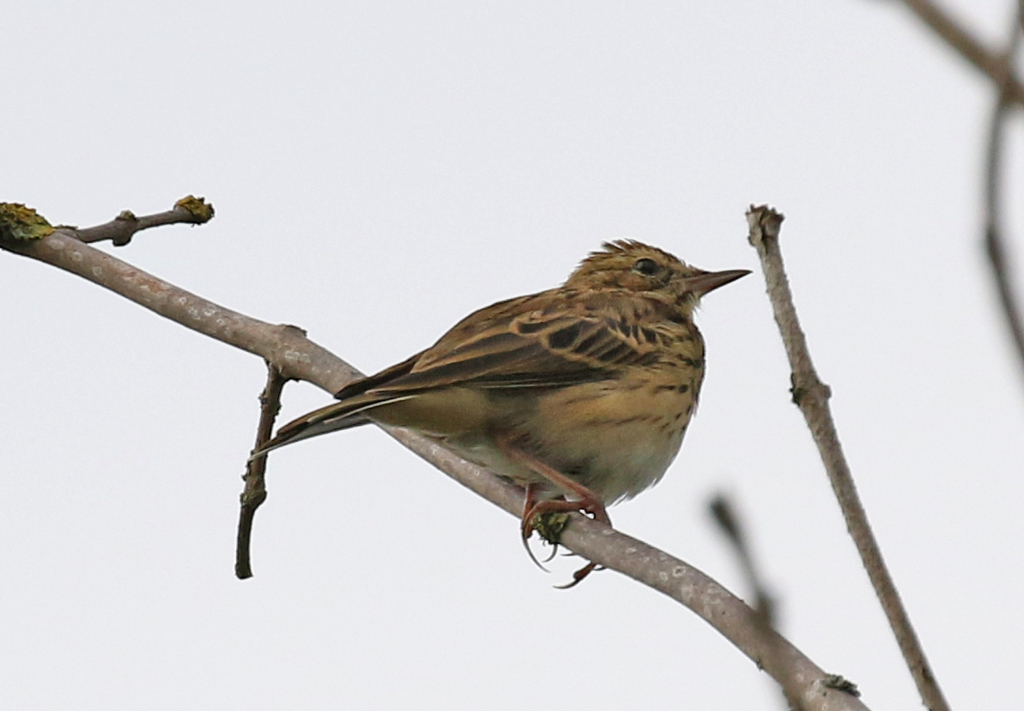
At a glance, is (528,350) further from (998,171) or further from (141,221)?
(998,171)

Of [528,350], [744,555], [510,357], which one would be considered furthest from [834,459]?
[528,350]

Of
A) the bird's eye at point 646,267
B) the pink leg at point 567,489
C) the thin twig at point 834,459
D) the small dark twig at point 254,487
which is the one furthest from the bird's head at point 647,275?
the thin twig at point 834,459

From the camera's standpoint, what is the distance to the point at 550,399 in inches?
271

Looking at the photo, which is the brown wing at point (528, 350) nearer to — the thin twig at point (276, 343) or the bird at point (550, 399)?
the bird at point (550, 399)

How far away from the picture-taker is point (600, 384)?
7105 millimetres

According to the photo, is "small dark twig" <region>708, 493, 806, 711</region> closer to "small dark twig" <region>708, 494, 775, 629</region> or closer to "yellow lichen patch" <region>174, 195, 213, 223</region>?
"small dark twig" <region>708, 494, 775, 629</region>

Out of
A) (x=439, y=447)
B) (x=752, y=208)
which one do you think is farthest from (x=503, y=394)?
(x=752, y=208)

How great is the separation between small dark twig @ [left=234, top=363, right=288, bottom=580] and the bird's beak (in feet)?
10.9

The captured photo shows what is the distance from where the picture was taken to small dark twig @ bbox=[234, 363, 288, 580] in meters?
6.18

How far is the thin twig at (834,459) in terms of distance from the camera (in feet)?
6.83

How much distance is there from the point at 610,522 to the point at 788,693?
5105 millimetres

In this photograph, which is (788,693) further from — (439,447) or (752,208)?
(439,447)

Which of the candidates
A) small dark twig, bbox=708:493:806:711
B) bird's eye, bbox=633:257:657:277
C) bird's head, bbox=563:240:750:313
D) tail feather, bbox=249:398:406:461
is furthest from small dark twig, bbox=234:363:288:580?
small dark twig, bbox=708:493:806:711

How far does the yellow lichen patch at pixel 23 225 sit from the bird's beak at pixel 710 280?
3.93 metres
